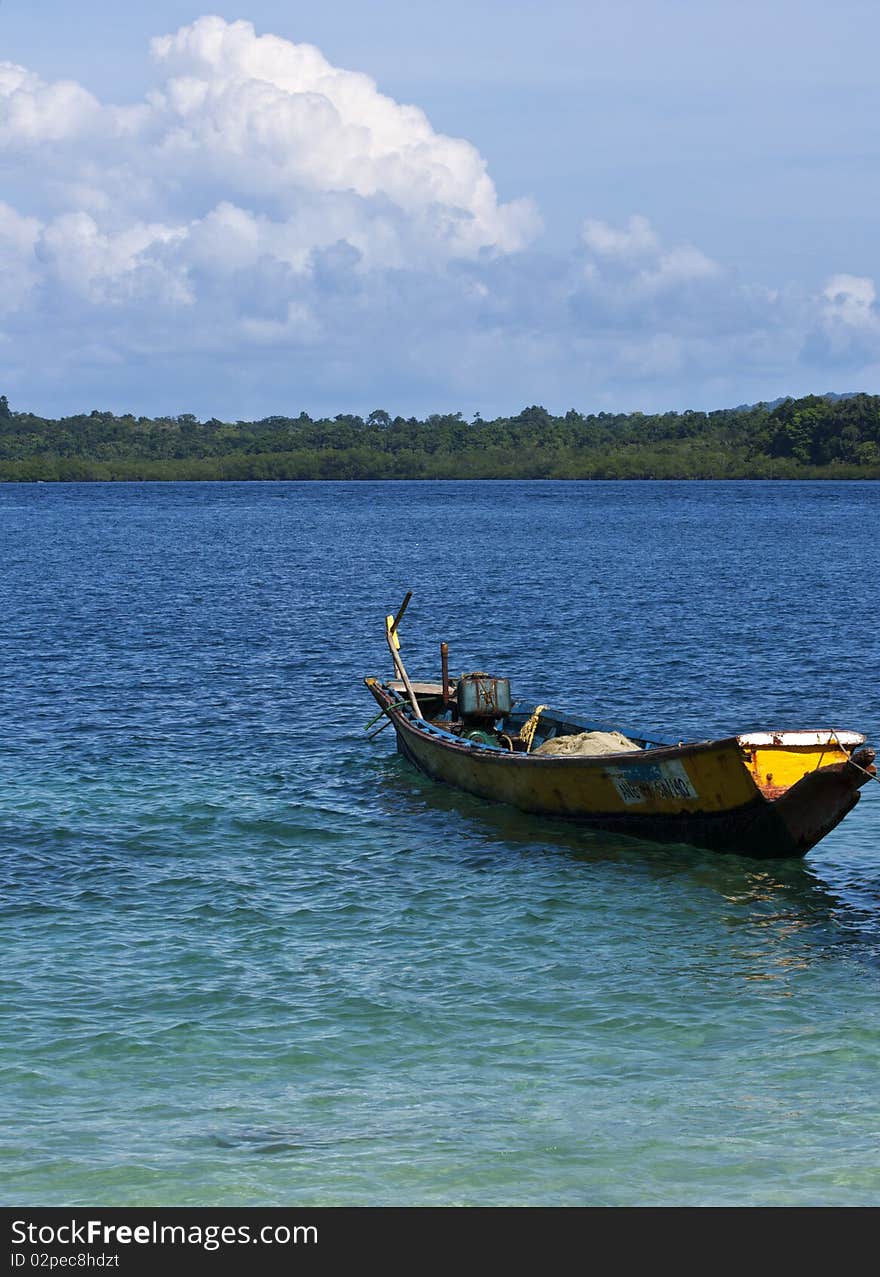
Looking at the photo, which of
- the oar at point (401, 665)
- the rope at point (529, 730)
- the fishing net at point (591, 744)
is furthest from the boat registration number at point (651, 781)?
the oar at point (401, 665)

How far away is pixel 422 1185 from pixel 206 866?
10.6 meters

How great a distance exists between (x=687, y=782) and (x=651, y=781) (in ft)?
2.11

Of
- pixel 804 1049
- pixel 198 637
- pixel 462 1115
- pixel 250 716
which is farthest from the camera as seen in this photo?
pixel 198 637

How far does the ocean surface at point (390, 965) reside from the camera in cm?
1362

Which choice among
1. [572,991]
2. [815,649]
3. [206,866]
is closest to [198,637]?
[815,649]

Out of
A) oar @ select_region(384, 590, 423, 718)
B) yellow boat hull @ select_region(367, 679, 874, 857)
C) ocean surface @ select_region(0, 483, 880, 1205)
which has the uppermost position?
oar @ select_region(384, 590, 423, 718)

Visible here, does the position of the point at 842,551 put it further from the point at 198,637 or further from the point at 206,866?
the point at 206,866

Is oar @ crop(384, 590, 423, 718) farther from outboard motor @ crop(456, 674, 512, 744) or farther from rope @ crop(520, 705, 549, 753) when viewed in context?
rope @ crop(520, 705, 549, 753)

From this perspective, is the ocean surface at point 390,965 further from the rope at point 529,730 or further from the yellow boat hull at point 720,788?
the rope at point 529,730

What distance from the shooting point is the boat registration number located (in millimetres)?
22547

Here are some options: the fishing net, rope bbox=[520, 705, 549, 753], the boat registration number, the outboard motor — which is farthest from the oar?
the boat registration number

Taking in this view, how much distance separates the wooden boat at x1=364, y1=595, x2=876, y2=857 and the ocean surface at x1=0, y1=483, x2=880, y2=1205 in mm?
468

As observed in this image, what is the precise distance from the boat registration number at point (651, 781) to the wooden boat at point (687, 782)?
2 cm
